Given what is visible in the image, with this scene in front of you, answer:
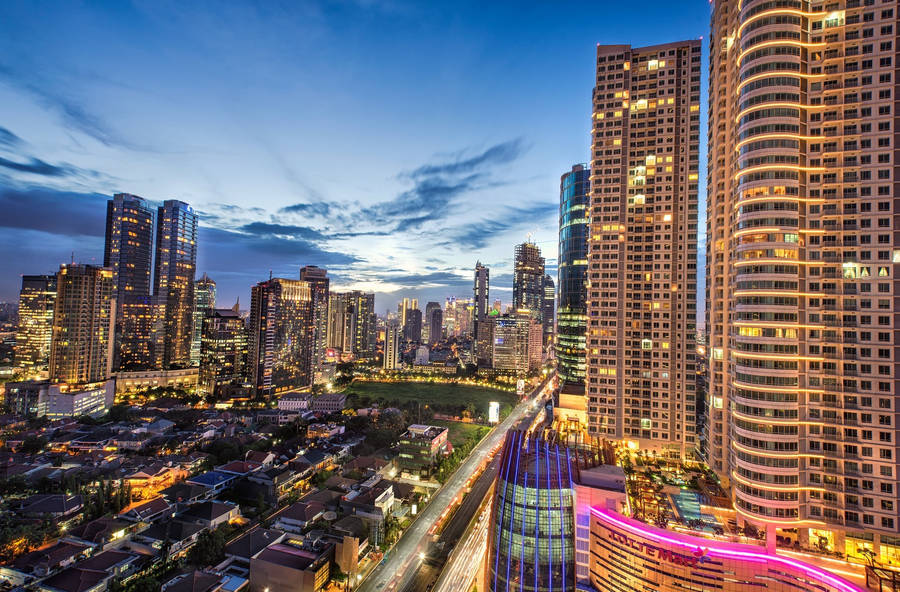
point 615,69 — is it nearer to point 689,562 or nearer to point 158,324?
point 689,562

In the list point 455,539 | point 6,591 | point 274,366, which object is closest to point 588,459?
point 455,539

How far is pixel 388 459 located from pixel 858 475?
1611 inches

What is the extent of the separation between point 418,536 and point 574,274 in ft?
190

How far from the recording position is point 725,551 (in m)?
21.0

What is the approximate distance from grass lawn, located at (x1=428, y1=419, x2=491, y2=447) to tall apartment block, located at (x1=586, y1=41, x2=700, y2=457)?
20.0 m

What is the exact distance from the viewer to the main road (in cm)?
2767

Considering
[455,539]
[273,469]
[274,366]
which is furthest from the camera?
[274,366]

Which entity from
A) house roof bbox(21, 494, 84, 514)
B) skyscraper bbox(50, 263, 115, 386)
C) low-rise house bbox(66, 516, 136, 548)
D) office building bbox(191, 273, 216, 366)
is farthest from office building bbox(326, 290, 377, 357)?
low-rise house bbox(66, 516, 136, 548)

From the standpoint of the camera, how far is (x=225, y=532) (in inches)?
1238

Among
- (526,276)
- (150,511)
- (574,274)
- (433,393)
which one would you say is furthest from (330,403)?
(526,276)

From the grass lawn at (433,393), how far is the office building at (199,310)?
46106 millimetres

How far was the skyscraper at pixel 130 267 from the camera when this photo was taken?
95.1 metres

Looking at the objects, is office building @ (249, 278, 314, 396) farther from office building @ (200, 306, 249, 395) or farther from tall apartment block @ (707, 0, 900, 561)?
tall apartment block @ (707, 0, 900, 561)

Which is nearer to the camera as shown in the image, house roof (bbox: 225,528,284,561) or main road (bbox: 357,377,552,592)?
main road (bbox: 357,377,552,592)
